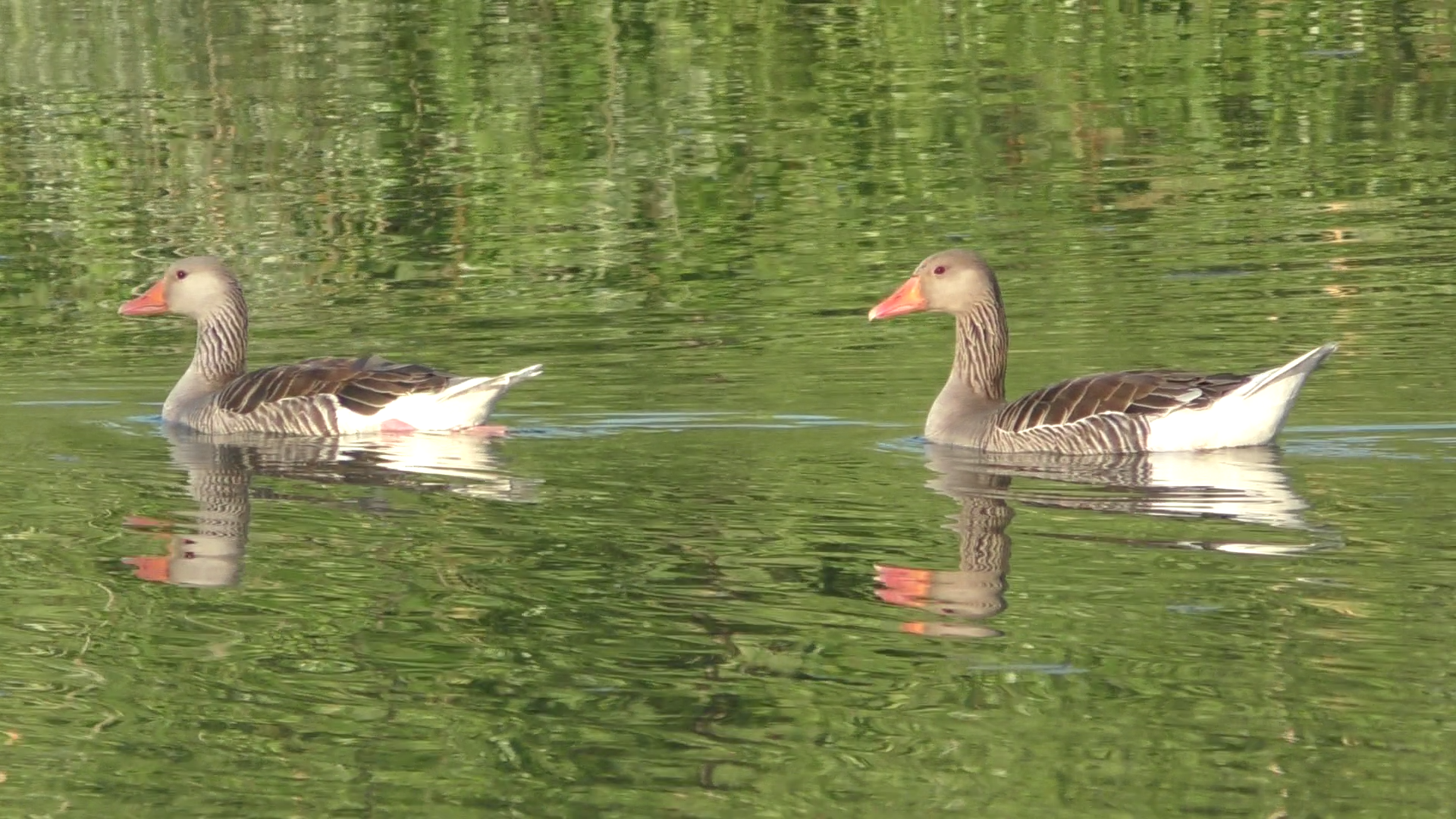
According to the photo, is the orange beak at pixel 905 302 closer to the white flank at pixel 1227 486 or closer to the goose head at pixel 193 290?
the white flank at pixel 1227 486

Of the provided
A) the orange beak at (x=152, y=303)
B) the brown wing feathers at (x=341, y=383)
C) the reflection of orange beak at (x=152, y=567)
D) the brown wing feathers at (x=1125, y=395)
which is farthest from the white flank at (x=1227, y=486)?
the orange beak at (x=152, y=303)

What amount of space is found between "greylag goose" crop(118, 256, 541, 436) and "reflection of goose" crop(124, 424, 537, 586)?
0.26ft

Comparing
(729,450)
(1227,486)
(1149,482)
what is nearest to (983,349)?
(729,450)

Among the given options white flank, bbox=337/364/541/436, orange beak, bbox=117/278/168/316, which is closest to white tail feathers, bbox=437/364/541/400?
white flank, bbox=337/364/541/436

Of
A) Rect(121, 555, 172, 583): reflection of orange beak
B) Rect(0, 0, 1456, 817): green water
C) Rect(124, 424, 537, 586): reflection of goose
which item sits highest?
Rect(0, 0, 1456, 817): green water

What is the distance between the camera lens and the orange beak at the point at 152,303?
47.2 feet

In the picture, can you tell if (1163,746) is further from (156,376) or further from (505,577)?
(156,376)

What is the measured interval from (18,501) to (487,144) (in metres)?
11.2

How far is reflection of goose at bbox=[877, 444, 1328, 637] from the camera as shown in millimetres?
8875

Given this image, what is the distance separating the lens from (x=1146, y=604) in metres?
8.47

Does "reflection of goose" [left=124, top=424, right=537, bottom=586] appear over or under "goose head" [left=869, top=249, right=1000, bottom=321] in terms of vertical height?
under

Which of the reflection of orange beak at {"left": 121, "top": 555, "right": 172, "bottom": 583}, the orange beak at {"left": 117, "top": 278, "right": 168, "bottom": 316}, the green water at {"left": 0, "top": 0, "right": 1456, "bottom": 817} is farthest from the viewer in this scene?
the orange beak at {"left": 117, "top": 278, "right": 168, "bottom": 316}

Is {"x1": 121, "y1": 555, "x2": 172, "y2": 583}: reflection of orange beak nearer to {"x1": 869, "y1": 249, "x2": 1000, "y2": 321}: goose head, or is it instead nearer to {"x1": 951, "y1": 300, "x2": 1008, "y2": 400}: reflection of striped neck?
{"x1": 869, "y1": 249, "x2": 1000, "y2": 321}: goose head

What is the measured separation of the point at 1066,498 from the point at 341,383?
161 inches
